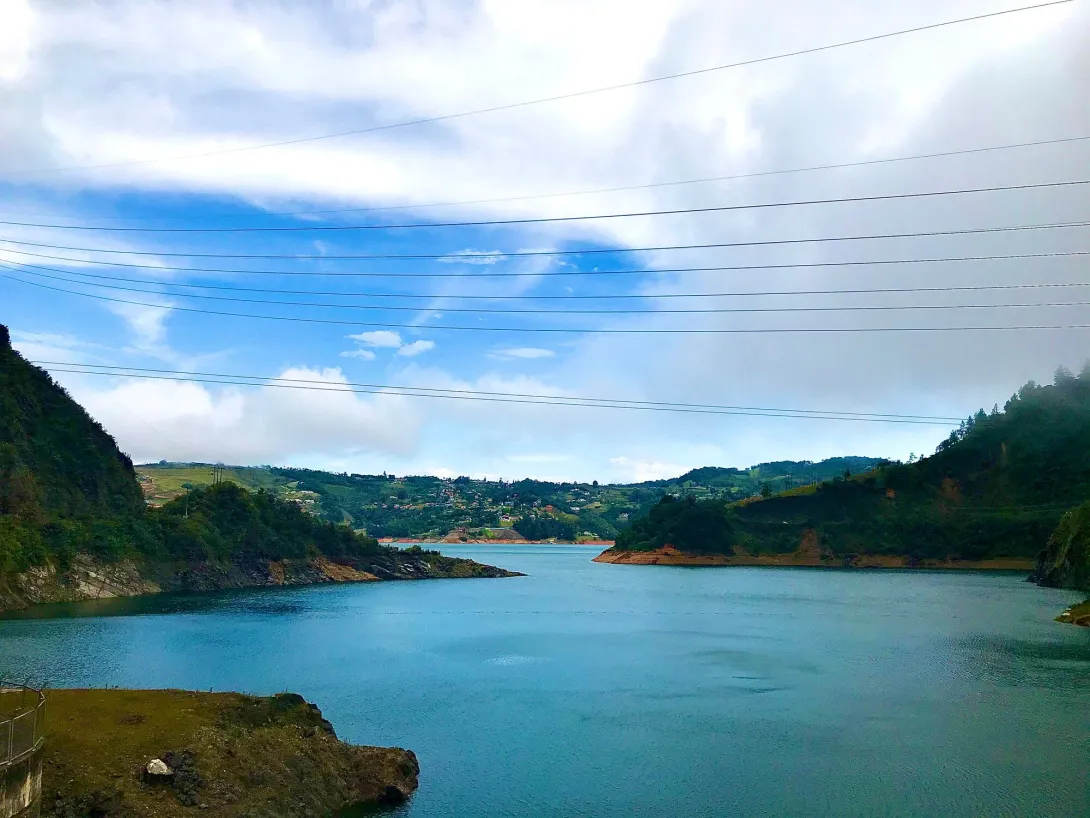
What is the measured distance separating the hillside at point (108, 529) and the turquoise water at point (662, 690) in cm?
698

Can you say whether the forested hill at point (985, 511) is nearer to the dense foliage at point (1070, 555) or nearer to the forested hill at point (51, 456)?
the dense foliage at point (1070, 555)

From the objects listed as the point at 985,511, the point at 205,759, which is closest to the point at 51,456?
the point at 205,759

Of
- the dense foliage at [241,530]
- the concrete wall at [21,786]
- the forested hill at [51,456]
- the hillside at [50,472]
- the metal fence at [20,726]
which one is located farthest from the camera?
the dense foliage at [241,530]

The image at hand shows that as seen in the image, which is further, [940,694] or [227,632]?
[227,632]

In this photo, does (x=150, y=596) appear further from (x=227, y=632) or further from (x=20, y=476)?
(x=227, y=632)

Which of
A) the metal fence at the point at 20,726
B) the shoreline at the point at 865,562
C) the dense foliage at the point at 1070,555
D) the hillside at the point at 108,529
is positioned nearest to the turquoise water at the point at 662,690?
the hillside at the point at 108,529

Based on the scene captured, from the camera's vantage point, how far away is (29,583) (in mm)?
81438

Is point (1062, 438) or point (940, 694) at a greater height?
point (1062, 438)

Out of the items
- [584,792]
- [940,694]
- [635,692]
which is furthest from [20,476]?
[940,694]

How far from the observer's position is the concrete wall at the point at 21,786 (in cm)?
1816

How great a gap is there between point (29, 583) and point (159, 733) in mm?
70815

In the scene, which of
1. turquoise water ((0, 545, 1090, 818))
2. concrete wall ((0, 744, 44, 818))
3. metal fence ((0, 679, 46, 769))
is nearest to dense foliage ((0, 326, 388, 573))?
turquoise water ((0, 545, 1090, 818))

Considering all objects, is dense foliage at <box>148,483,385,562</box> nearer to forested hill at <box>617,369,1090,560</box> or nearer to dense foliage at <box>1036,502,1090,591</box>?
forested hill at <box>617,369,1090,560</box>

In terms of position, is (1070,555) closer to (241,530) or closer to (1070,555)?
(1070,555)
